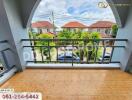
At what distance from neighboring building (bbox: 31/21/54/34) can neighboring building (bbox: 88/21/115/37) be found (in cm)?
81

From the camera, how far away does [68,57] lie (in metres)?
3.36

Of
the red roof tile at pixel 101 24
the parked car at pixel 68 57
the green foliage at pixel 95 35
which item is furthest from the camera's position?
the parked car at pixel 68 57

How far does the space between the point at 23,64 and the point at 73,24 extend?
1.35 meters

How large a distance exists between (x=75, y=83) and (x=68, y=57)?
830 mm

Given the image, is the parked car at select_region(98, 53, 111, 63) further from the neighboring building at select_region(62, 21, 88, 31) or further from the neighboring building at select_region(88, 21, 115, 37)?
the neighboring building at select_region(62, 21, 88, 31)

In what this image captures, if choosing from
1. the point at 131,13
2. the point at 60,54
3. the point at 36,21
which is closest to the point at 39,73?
the point at 60,54

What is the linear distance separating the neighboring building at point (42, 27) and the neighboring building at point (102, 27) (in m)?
0.81

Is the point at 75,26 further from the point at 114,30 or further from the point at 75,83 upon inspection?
the point at 75,83

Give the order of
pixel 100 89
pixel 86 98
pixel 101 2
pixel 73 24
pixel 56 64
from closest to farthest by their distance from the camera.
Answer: pixel 86 98 < pixel 100 89 < pixel 101 2 < pixel 73 24 < pixel 56 64

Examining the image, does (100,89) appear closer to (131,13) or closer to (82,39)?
(82,39)

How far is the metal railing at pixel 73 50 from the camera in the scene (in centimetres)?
307

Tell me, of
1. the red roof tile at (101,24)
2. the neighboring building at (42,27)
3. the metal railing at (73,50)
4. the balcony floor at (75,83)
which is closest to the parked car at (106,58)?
the metal railing at (73,50)

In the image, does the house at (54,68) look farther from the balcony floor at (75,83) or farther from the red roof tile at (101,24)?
the red roof tile at (101,24)

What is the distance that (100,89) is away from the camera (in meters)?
2.49
